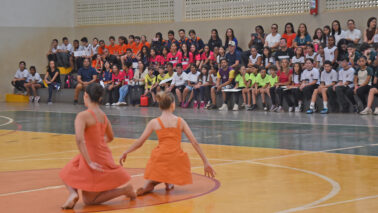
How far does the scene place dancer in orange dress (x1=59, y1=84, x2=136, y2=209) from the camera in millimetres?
5859

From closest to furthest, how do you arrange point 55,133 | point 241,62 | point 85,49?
point 55,133 < point 241,62 < point 85,49

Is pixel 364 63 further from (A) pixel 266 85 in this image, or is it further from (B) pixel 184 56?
(B) pixel 184 56

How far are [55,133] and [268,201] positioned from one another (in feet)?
25.5

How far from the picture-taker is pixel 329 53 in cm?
1897

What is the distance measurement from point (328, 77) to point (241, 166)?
10.5 meters

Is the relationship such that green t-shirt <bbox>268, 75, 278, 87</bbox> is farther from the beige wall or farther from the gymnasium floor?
the beige wall

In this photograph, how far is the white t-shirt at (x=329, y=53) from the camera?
1888 centimetres

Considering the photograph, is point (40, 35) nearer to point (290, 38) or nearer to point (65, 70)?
point (65, 70)

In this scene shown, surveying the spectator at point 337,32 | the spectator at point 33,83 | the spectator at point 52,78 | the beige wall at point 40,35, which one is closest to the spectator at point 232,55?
the spectator at point 337,32

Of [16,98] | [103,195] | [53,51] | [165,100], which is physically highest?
[53,51]

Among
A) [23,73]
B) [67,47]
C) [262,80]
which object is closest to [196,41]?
[262,80]

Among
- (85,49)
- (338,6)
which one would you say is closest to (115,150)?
(338,6)

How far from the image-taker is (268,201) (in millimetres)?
6098

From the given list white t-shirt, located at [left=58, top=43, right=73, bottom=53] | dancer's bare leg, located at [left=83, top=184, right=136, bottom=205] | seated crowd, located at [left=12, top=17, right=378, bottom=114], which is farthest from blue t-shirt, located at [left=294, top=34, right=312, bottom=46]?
dancer's bare leg, located at [left=83, top=184, right=136, bottom=205]
